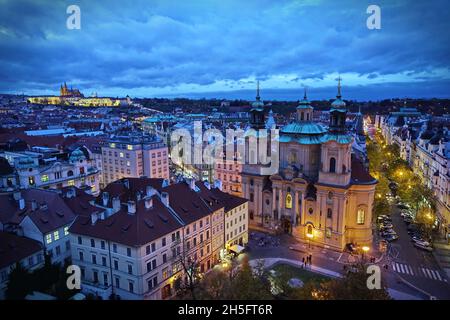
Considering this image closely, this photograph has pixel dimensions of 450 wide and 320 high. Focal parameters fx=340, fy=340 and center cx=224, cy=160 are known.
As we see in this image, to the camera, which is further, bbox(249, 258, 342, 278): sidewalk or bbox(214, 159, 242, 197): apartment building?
bbox(214, 159, 242, 197): apartment building

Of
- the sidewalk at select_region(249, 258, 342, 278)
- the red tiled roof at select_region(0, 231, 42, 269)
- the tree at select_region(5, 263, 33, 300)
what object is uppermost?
the red tiled roof at select_region(0, 231, 42, 269)

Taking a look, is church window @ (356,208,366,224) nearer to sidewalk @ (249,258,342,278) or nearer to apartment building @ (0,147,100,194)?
sidewalk @ (249,258,342,278)

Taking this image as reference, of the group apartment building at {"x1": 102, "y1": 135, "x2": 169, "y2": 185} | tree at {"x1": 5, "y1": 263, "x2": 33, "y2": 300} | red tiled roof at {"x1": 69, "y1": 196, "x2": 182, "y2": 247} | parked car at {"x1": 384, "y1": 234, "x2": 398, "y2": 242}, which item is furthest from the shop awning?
apartment building at {"x1": 102, "y1": 135, "x2": 169, "y2": 185}

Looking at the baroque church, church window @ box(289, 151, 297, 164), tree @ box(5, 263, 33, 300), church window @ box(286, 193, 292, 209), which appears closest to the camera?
tree @ box(5, 263, 33, 300)

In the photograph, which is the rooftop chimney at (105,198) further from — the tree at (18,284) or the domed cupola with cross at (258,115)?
the domed cupola with cross at (258,115)

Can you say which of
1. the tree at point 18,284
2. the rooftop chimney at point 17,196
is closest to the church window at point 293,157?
the tree at point 18,284
